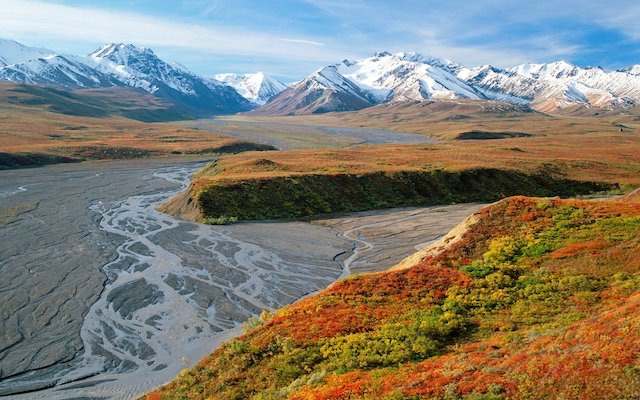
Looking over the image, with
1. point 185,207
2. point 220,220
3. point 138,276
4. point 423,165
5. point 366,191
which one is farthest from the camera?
point 423,165

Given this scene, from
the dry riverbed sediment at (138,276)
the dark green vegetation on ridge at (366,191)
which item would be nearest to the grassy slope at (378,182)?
the dark green vegetation on ridge at (366,191)

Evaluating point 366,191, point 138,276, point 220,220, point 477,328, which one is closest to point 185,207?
point 220,220

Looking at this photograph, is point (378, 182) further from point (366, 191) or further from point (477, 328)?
point (477, 328)

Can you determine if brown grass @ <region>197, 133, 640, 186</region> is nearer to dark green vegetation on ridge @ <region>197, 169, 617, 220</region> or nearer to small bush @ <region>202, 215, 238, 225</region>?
dark green vegetation on ridge @ <region>197, 169, 617, 220</region>

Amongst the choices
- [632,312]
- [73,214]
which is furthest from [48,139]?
[632,312]

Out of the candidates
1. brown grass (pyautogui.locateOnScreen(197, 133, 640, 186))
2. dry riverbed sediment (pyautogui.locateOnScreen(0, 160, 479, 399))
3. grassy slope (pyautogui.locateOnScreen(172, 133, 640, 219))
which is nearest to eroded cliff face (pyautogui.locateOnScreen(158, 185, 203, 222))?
grassy slope (pyautogui.locateOnScreen(172, 133, 640, 219))

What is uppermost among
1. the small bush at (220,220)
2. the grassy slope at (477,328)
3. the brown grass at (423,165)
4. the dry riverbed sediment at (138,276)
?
the brown grass at (423,165)

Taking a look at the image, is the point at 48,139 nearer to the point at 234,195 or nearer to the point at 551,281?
the point at 234,195

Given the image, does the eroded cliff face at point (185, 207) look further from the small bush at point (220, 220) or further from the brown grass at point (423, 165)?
the brown grass at point (423, 165)
